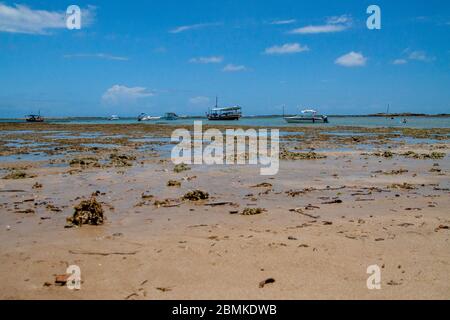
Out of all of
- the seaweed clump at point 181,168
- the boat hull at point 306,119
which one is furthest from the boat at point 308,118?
the seaweed clump at point 181,168

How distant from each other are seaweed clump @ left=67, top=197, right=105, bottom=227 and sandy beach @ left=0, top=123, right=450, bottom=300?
195mm

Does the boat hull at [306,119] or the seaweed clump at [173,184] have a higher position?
the boat hull at [306,119]

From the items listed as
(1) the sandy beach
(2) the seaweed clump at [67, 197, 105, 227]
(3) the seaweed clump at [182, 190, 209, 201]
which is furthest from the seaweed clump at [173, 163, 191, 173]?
(2) the seaweed clump at [67, 197, 105, 227]

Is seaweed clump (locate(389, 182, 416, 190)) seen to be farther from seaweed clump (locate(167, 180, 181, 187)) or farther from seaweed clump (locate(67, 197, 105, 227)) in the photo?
seaweed clump (locate(67, 197, 105, 227))

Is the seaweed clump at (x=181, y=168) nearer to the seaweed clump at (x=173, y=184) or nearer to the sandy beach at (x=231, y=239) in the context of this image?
the sandy beach at (x=231, y=239)

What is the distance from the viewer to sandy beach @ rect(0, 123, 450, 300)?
428cm

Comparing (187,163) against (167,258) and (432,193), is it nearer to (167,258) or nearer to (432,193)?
(432,193)

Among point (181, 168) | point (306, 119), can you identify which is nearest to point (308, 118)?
point (306, 119)

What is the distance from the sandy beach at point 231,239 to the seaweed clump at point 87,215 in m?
0.20

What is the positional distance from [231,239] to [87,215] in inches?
103

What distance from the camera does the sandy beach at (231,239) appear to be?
4.28 m

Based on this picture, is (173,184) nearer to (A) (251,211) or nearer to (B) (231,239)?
(A) (251,211)
